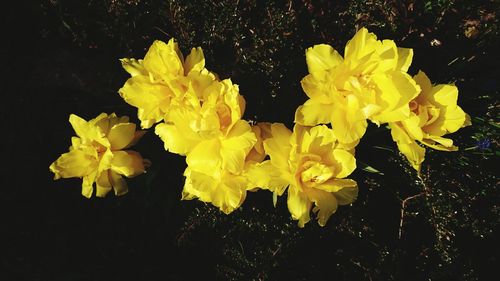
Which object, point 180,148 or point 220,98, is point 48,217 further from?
point 220,98

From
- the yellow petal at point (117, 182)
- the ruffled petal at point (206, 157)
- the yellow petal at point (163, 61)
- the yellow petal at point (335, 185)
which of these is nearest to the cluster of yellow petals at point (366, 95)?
the yellow petal at point (335, 185)

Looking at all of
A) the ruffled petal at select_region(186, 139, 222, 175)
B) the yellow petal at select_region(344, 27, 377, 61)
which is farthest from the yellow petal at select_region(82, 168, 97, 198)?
the yellow petal at select_region(344, 27, 377, 61)

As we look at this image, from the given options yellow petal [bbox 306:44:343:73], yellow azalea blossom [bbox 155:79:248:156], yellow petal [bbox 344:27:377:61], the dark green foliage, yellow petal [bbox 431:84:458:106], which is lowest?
the dark green foliage

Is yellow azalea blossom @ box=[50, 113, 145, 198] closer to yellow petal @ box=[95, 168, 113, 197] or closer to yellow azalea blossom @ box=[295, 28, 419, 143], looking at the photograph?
yellow petal @ box=[95, 168, 113, 197]

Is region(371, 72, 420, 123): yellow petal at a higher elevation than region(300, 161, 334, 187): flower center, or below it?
higher

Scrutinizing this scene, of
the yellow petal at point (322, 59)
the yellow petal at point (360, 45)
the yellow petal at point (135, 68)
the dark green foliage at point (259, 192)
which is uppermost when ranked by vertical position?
the yellow petal at point (360, 45)

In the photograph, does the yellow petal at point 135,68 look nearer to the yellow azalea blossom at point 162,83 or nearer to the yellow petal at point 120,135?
the yellow azalea blossom at point 162,83

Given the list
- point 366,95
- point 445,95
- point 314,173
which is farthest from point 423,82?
→ point 314,173

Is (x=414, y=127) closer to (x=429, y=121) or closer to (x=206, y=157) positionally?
(x=429, y=121)
